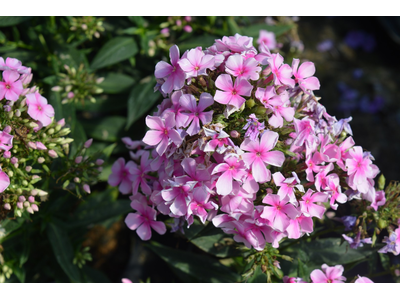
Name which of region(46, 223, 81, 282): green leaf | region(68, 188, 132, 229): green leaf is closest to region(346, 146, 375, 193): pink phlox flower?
region(68, 188, 132, 229): green leaf

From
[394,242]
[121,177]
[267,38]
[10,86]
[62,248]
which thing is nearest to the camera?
[10,86]

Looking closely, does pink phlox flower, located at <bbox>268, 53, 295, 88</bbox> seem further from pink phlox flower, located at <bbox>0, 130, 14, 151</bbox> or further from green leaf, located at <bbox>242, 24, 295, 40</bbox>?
green leaf, located at <bbox>242, 24, 295, 40</bbox>

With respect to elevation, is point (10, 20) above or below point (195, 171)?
below

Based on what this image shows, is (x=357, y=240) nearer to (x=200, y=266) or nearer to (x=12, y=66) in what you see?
(x=200, y=266)

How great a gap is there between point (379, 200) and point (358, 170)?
1.00 ft

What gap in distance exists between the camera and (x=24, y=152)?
1.71m

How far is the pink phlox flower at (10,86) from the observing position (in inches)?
62.3

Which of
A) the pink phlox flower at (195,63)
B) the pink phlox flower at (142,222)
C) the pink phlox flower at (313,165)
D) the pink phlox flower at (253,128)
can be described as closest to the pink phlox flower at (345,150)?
the pink phlox flower at (313,165)

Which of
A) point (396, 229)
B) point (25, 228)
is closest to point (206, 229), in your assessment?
point (396, 229)

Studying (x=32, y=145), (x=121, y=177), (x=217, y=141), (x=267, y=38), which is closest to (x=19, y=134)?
(x=32, y=145)

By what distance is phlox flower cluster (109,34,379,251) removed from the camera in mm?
1396

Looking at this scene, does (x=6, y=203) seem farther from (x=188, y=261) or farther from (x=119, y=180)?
(x=188, y=261)

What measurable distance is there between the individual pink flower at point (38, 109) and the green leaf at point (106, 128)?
3.43ft

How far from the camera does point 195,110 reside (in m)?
1.43
